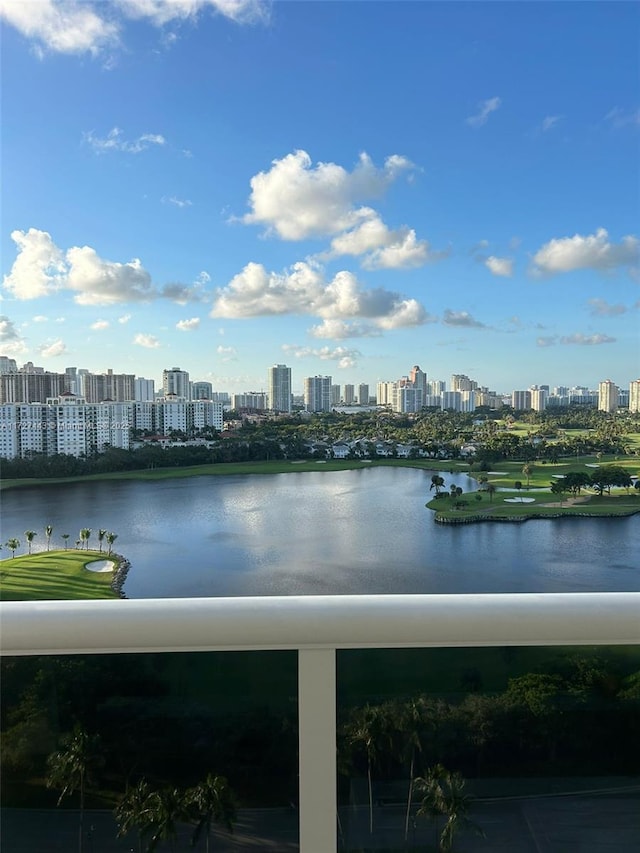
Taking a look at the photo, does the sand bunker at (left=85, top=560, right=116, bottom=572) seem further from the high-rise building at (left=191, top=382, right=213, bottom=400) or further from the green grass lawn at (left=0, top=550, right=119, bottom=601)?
the high-rise building at (left=191, top=382, right=213, bottom=400)

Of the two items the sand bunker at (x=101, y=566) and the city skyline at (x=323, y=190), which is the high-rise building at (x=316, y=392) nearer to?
the city skyline at (x=323, y=190)

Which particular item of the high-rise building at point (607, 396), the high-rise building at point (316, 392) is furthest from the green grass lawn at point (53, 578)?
the high-rise building at point (607, 396)

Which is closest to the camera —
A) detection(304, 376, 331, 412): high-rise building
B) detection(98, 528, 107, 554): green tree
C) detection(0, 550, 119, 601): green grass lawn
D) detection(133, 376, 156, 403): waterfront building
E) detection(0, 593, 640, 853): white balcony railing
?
detection(0, 593, 640, 853): white balcony railing

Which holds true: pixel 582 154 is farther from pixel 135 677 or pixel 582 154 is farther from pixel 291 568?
pixel 135 677

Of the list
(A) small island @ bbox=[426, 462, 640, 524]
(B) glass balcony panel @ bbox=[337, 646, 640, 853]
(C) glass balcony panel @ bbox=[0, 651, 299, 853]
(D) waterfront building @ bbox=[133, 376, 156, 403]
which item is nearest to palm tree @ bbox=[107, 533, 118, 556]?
(D) waterfront building @ bbox=[133, 376, 156, 403]

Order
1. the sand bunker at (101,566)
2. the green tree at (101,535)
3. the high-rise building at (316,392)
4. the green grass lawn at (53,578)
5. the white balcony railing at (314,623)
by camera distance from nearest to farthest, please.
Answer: the white balcony railing at (314,623)
the green grass lawn at (53,578)
the sand bunker at (101,566)
the green tree at (101,535)
the high-rise building at (316,392)

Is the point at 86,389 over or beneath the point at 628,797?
over

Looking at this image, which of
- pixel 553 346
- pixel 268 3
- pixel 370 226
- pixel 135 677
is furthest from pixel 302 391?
pixel 135 677
